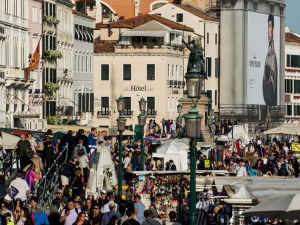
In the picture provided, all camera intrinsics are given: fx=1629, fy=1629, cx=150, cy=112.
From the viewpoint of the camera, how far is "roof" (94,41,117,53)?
107m

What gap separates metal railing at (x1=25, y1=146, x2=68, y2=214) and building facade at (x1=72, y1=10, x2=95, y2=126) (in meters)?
53.2

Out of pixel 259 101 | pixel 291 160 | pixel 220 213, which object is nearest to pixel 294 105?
pixel 259 101

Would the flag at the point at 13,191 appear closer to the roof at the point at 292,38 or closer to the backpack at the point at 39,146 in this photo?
the backpack at the point at 39,146

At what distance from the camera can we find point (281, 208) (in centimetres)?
2281

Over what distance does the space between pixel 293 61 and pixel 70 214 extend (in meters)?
119

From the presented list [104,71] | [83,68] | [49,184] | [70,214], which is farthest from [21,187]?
[104,71]

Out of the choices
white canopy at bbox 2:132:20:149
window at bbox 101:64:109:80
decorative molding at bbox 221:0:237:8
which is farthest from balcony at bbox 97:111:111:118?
white canopy at bbox 2:132:20:149

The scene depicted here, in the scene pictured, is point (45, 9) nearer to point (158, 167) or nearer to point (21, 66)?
point (21, 66)

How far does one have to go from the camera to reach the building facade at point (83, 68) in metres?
93.9

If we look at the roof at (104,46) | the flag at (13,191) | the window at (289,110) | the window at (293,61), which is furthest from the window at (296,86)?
the flag at (13,191)

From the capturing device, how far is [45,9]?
271ft

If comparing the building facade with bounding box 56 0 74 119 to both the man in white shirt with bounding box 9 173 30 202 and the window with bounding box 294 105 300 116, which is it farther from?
the window with bounding box 294 105 300 116

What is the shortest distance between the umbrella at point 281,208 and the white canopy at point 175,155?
2787cm

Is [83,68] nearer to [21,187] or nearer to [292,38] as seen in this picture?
[292,38]
